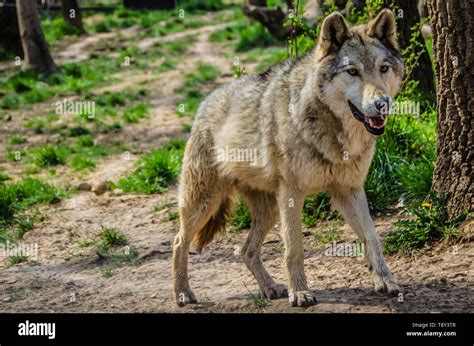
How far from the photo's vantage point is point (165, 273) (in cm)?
733

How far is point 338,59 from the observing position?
575 centimetres

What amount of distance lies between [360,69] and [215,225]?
1992mm

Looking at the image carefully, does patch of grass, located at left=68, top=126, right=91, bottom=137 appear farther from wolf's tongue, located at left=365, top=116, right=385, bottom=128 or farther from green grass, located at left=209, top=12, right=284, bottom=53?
wolf's tongue, located at left=365, top=116, right=385, bottom=128

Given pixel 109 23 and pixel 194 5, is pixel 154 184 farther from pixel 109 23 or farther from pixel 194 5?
pixel 194 5

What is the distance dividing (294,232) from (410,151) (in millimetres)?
2986

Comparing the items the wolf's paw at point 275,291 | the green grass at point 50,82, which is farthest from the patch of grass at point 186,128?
the wolf's paw at point 275,291

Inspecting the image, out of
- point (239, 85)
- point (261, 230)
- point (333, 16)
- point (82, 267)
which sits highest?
point (333, 16)

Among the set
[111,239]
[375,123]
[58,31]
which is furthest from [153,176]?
[58,31]

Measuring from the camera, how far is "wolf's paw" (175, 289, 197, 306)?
20.9 ft

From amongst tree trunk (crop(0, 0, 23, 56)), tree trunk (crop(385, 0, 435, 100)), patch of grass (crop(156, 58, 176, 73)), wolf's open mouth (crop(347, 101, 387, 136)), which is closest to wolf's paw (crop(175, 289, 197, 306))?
wolf's open mouth (crop(347, 101, 387, 136))

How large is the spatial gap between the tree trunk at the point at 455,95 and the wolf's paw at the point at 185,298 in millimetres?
2298

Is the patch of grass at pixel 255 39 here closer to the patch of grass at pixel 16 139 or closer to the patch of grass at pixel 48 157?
the patch of grass at pixel 16 139

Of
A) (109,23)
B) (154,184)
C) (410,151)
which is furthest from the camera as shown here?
(109,23)

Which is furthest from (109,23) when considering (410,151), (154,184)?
(410,151)
